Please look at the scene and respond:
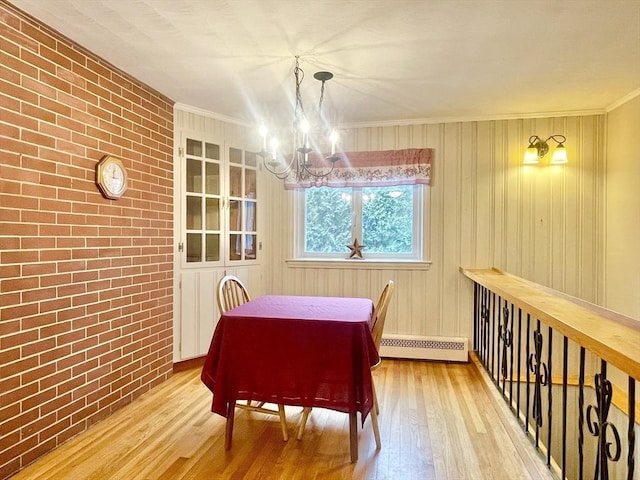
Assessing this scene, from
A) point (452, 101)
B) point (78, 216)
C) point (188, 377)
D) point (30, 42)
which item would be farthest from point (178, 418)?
point (452, 101)

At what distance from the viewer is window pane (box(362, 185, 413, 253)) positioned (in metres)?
3.69

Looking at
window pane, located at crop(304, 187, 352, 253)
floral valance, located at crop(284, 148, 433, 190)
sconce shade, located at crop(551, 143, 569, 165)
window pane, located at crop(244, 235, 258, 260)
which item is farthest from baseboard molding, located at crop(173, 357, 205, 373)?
sconce shade, located at crop(551, 143, 569, 165)

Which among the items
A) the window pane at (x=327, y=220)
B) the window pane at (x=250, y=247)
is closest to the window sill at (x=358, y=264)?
the window pane at (x=327, y=220)

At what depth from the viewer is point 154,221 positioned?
2904 mm

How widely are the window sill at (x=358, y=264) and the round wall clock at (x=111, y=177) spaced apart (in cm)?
174

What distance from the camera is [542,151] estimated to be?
3.28 metres

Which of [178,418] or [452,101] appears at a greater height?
[452,101]

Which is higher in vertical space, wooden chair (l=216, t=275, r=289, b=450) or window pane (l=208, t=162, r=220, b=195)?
window pane (l=208, t=162, r=220, b=195)

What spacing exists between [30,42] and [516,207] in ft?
12.1

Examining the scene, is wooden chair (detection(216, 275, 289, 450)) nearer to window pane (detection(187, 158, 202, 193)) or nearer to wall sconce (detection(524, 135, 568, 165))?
window pane (detection(187, 158, 202, 193))

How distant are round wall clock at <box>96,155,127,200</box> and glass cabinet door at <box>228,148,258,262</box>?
1.11 m

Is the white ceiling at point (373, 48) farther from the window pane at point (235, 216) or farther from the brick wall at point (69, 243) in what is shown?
the window pane at point (235, 216)

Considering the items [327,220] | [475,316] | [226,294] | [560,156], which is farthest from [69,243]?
[560,156]

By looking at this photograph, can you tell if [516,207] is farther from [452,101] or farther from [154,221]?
[154,221]
